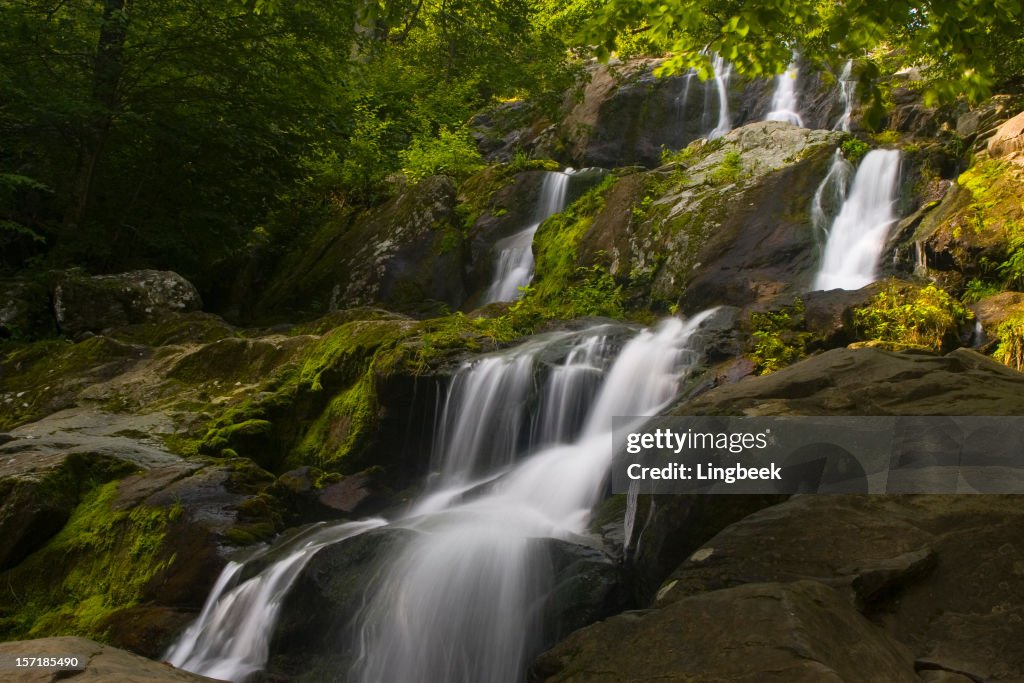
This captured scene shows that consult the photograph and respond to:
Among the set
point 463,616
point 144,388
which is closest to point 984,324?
point 463,616

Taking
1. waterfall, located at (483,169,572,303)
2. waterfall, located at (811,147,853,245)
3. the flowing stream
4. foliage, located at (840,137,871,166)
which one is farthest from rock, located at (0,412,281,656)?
foliage, located at (840,137,871,166)

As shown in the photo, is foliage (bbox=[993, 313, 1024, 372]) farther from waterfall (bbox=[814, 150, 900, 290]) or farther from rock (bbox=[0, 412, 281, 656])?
rock (bbox=[0, 412, 281, 656])

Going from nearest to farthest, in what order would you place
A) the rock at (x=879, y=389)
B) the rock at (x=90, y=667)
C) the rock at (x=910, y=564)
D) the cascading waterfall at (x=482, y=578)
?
the rock at (x=910, y=564), the rock at (x=90, y=667), the rock at (x=879, y=389), the cascading waterfall at (x=482, y=578)

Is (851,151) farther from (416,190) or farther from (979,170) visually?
(416,190)

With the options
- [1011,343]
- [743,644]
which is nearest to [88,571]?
[743,644]

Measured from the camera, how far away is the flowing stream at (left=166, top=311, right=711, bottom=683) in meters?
5.31

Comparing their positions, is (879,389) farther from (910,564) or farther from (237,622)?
(237,622)

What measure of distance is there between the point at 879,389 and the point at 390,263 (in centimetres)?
1028

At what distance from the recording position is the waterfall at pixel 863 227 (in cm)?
1007

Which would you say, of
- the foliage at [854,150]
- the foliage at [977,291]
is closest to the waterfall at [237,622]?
the foliage at [977,291]

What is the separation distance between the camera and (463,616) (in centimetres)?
541

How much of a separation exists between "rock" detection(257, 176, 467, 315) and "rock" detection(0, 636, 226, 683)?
9.44 meters

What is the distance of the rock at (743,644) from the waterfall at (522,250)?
9440mm

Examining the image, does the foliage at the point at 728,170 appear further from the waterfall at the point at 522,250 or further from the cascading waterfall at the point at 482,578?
the cascading waterfall at the point at 482,578
